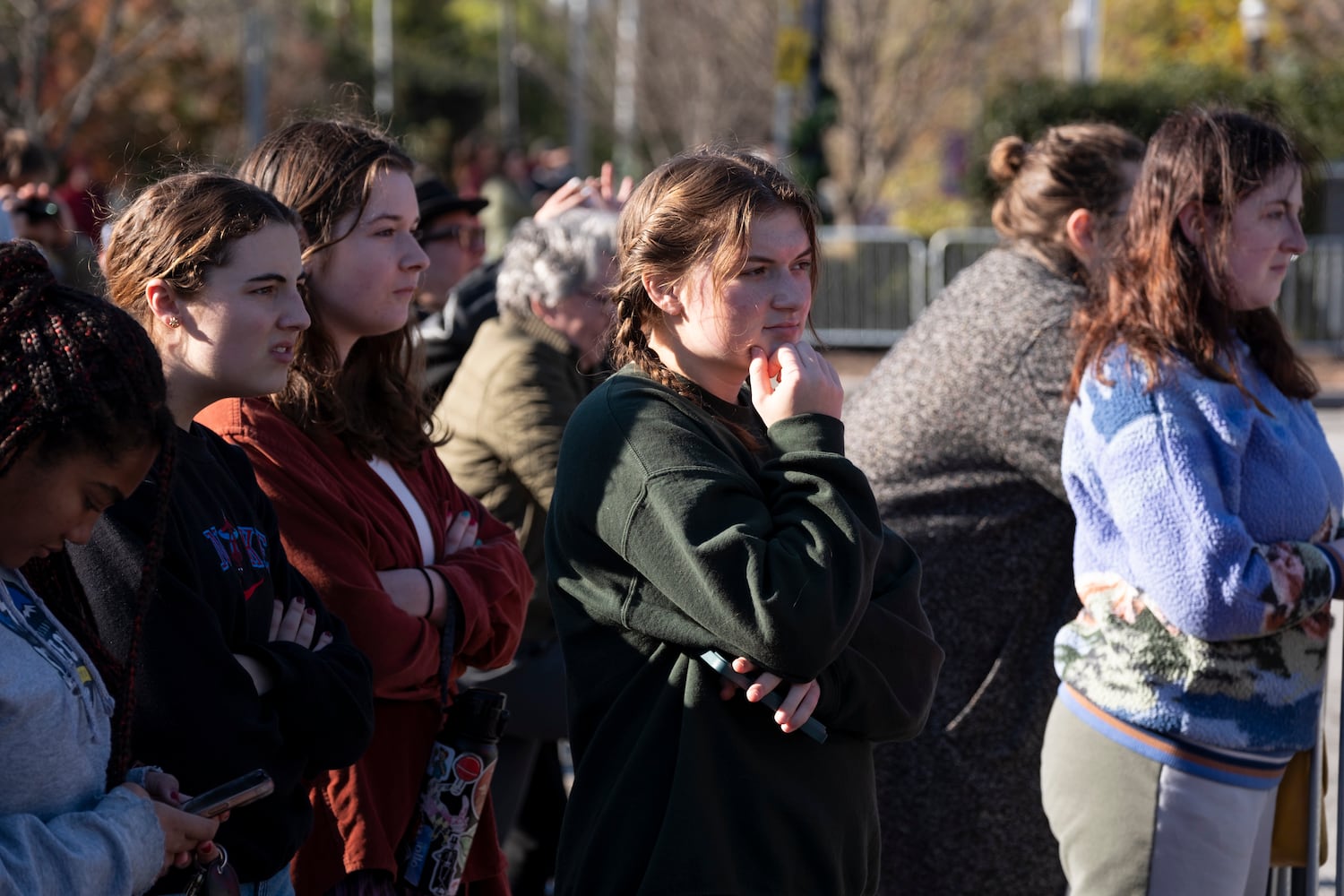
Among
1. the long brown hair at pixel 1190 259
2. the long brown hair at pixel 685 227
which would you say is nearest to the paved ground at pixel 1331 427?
the long brown hair at pixel 1190 259

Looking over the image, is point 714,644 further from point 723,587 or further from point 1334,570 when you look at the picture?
point 1334,570

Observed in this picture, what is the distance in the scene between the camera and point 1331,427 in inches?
529

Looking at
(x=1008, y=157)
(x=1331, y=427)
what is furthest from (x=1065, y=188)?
(x=1331, y=427)

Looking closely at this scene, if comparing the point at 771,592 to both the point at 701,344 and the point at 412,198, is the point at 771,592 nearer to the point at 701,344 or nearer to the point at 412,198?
the point at 701,344

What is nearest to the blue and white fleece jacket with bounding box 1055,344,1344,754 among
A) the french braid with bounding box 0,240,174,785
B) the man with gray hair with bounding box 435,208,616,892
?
the man with gray hair with bounding box 435,208,616,892

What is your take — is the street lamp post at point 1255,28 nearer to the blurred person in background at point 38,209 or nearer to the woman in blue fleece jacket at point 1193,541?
the blurred person in background at point 38,209

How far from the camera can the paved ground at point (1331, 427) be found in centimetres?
523

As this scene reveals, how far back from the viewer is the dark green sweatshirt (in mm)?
2230

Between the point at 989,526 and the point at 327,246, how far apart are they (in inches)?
64.4

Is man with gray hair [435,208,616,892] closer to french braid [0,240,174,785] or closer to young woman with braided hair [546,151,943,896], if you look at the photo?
young woman with braided hair [546,151,943,896]

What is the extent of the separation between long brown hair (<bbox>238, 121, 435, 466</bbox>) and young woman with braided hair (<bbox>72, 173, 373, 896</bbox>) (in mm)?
319

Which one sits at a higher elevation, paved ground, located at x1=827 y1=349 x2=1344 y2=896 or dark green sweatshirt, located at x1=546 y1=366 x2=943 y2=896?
dark green sweatshirt, located at x1=546 y1=366 x2=943 y2=896

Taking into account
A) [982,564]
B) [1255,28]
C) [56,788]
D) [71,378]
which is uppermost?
[71,378]

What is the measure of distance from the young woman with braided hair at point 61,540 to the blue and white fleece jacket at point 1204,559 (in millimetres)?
1867
